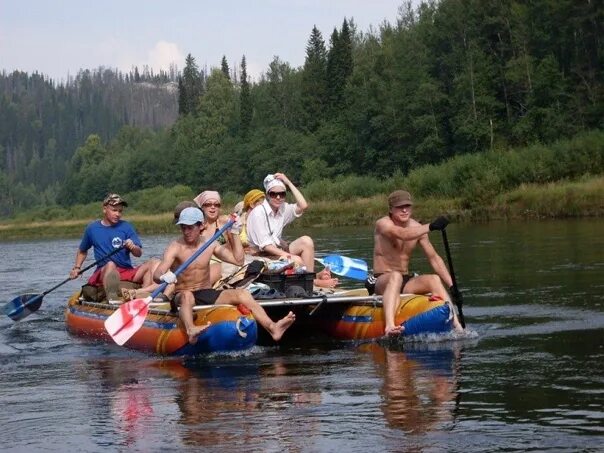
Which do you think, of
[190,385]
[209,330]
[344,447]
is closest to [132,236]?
[209,330]

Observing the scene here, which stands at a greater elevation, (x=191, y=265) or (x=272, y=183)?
(x=272, y=183)

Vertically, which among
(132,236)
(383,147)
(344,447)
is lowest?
(344,447)

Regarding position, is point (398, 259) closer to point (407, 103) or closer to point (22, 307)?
point (22, 307)

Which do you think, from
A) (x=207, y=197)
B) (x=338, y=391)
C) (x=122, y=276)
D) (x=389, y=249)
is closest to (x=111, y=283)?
(x=122, y=276)

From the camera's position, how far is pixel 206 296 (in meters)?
11.6

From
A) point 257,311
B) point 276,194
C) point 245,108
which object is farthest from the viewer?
point 245,108

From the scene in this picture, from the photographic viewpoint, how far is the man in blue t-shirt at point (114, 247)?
552 inches

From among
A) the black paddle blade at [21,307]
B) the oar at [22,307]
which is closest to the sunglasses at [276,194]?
the oar at [22,307]

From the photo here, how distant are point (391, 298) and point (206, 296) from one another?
72.5 inches

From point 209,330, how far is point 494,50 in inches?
2237

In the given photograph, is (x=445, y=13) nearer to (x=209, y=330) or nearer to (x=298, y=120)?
(x=298, y=120)

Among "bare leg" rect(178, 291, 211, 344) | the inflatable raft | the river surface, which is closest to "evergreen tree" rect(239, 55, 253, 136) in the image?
the river surface

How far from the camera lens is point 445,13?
223ft

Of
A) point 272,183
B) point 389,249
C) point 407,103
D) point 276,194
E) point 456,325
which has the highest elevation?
point 407,103
